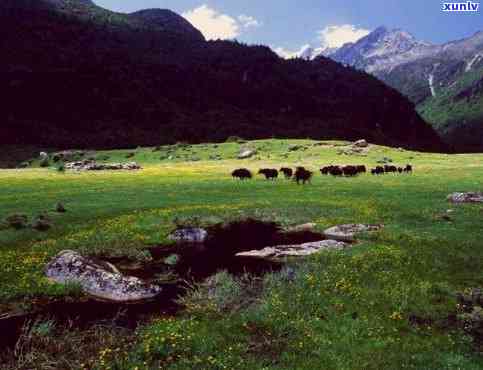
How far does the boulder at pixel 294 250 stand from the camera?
24797 millimetres

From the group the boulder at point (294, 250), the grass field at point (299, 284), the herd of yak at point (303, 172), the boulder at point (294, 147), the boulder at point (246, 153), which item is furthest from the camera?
the boulder at point (294, 147)

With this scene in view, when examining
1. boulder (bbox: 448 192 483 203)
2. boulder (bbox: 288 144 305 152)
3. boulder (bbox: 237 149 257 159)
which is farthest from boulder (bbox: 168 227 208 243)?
boulder (bbox: 288 144 305 152)

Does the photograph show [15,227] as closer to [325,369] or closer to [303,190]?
[325,369]

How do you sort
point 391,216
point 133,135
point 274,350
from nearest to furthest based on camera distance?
point 274,350, point 391,216, point 133,135

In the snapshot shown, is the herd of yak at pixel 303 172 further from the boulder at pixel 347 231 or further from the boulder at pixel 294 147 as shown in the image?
the boulder at pixel 294 147

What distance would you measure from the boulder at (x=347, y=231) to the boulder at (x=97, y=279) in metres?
13.5

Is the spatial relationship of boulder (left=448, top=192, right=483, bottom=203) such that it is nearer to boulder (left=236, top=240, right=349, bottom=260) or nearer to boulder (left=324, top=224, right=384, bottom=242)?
boulder (left=324, top=224, right=384, bottom=242)

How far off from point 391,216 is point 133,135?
561 ft

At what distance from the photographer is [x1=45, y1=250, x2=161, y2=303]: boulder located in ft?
61.7

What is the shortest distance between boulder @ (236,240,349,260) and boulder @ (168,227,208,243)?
4418mm

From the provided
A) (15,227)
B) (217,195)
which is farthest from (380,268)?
(217,195)

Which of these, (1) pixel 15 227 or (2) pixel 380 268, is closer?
(2) pixel 380 268

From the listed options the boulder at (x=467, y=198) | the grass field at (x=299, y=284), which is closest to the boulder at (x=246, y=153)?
the grass field at (x=299, y=284)

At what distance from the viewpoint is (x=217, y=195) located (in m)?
48.0
